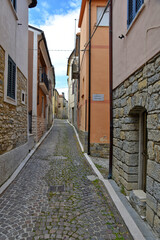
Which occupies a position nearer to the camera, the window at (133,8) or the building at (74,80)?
the window at (133,8)

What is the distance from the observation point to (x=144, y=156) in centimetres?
346

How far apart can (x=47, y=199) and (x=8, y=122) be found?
2.41 metres

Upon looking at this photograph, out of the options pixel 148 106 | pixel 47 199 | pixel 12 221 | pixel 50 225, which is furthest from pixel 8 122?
pixel 148 106

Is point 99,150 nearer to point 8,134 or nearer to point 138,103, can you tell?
point 8,134

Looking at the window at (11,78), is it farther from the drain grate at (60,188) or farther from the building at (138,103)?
the building at (138,103)

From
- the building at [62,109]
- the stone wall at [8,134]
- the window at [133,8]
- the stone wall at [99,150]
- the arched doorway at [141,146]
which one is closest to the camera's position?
the window at [133,8]

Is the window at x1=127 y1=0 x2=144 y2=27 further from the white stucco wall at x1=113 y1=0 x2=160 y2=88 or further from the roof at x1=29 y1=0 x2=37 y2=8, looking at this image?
the roof at x1=29 y1=0 x2=37 y2=8

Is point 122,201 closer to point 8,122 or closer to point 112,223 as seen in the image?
point 112,223

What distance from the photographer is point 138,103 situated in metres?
3.12

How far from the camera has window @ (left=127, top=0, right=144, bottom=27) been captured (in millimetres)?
3234

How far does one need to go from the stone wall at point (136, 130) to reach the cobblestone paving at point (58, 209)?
0.61m

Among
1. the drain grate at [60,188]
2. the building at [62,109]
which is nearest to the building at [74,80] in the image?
the drain grate at [60,188]

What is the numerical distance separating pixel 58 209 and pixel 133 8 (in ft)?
13.7

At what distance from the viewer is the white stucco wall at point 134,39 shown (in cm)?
259
